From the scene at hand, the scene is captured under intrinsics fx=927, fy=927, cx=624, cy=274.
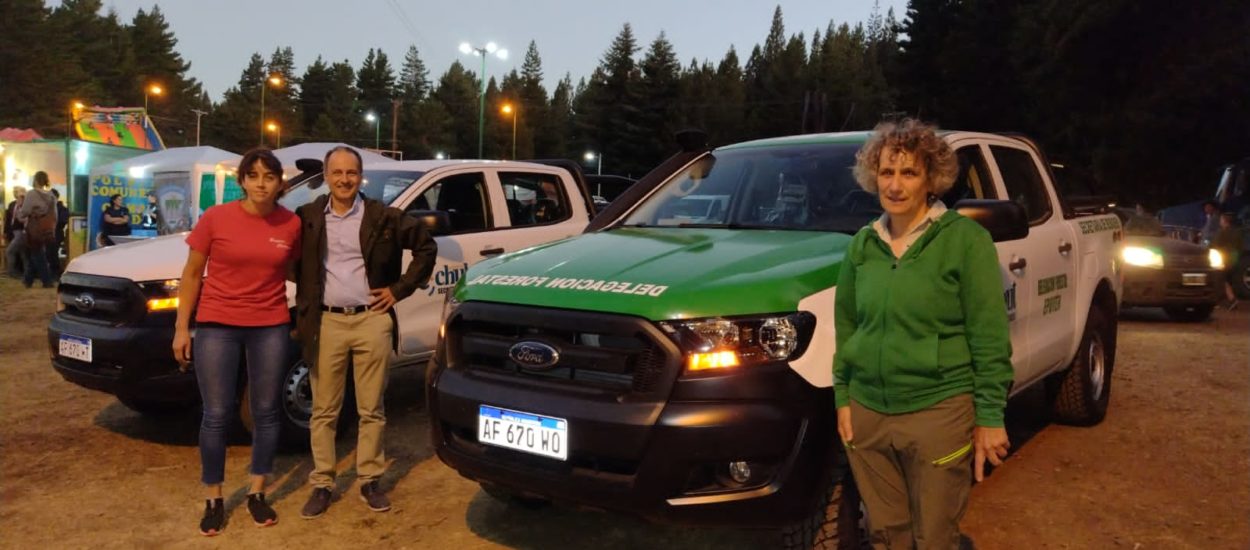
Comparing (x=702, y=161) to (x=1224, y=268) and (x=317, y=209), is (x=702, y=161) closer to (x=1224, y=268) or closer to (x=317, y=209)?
(x=317, y=209)

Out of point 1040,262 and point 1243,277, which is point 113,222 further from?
point 1243,277

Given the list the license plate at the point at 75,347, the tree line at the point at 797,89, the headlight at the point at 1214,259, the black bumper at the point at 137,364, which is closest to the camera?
the black bumper at the point at 137,364

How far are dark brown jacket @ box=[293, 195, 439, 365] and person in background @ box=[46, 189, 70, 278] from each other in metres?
12.8

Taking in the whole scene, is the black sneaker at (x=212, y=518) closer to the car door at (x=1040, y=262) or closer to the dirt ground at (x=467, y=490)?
the dirt ground at (x=467, y=490)

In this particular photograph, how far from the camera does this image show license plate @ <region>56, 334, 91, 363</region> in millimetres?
5086

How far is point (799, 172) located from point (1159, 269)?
9.48 meters

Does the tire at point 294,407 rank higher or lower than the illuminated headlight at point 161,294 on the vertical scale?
lower

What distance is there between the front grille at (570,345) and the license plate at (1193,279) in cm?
1102

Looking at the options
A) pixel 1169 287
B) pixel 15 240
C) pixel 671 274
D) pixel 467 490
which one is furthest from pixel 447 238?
pixel 15 240

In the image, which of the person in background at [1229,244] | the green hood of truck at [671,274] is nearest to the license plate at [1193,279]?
the person in background at [1229,244]

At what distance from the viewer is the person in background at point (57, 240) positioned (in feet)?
49.3

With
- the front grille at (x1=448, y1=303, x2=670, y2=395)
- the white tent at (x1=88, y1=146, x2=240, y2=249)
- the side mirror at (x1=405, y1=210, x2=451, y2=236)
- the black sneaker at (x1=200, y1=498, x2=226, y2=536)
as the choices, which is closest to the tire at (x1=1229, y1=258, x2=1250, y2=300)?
the side mirror at (x1=405, y1=210, x2=451, y2=236)

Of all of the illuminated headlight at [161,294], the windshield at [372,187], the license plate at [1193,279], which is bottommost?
the illuminated headlight at [161,294]

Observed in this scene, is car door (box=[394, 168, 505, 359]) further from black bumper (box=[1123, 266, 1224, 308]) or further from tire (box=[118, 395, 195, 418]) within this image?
black bumper (box=[1123, 266, 1224, 308])
